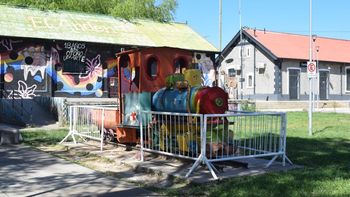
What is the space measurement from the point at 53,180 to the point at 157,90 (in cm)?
311

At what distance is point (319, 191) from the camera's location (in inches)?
266

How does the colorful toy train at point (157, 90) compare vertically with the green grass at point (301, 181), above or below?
above

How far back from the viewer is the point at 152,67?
10500mm

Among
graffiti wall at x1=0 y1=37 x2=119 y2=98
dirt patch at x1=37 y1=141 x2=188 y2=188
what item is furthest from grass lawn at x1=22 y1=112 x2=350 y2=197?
graffiti wall at x1=0 y1=37 x2=119 y2=98

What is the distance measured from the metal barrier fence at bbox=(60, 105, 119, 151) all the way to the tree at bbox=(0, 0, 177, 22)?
21139mm

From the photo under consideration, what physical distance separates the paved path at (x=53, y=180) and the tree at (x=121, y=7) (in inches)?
966

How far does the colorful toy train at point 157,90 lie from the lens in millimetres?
8852

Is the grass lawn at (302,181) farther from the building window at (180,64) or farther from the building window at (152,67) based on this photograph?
the building window at (152,67)

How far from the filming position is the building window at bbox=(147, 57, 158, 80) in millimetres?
10250

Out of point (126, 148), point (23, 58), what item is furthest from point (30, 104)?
point (126, 148)

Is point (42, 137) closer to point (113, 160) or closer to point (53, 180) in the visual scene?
point (113, 160)

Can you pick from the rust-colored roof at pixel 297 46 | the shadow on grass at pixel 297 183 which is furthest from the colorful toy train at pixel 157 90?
the rust-colored roof at pixel 297 46

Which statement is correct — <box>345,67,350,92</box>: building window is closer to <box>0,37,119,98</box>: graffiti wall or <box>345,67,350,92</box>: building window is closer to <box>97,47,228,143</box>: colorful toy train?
<box>0,37,119,98</box>: graffiti wall

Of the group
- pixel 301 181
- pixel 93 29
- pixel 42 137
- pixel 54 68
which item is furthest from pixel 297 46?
pixel 301 181
